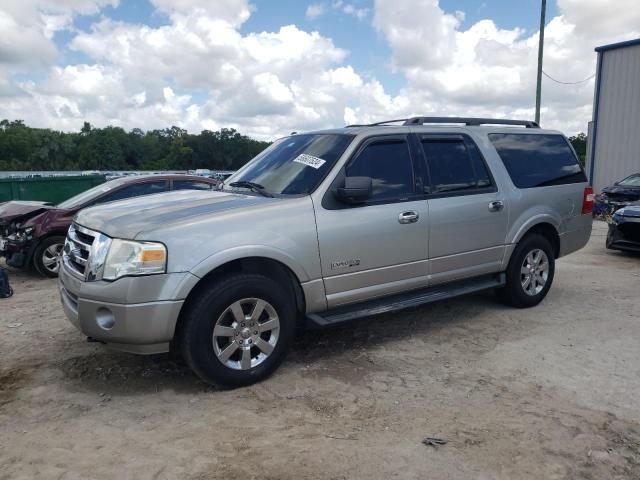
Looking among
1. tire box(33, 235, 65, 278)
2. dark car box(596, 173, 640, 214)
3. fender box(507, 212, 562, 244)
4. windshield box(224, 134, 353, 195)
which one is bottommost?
dark car box(596, 173, 640, 214)

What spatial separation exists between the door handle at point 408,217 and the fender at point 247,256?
100cm

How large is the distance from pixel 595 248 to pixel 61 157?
89.7 metres

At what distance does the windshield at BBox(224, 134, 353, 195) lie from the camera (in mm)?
4391

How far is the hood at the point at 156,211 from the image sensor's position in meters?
3.73

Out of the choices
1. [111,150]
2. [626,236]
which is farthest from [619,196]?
[111,150]

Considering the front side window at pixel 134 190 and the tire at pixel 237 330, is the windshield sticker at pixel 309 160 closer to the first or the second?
the tire at pixel 237 330

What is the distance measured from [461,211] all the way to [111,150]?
90637mm

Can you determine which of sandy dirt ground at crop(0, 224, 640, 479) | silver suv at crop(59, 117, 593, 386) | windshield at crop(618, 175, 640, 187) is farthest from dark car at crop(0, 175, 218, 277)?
windshield at crop(618, 175, 640, 187)

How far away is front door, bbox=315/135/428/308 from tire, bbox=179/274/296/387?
50cm

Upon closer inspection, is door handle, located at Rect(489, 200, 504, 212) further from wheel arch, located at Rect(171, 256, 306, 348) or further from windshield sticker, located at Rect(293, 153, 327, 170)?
wheel arch, located at Rect(171, 256, 306, 348)

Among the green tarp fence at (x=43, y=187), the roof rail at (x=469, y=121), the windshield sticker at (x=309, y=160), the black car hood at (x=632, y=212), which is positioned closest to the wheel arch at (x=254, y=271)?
the windshield sticker at (x=309, y=160)

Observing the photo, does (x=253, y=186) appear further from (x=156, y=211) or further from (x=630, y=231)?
(x=630, y=231)

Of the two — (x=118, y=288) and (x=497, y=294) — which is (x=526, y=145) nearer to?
(x=497, y=294)

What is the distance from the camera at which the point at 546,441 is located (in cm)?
317
